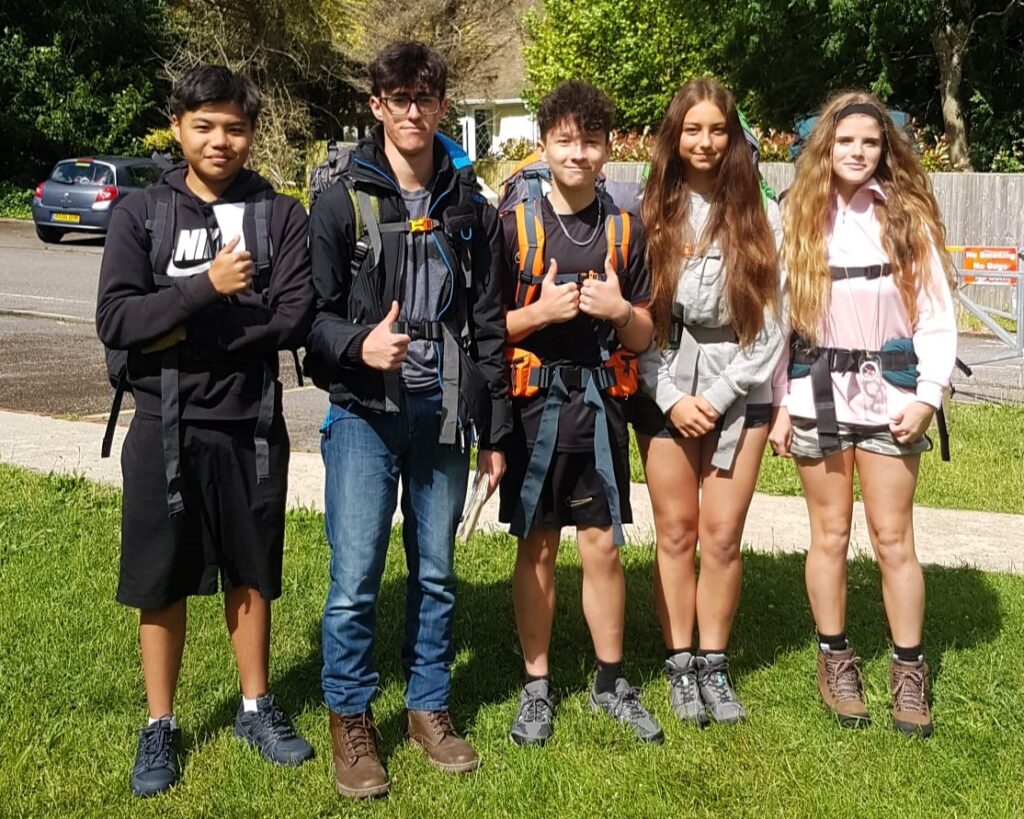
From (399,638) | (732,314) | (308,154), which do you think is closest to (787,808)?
(732,314)

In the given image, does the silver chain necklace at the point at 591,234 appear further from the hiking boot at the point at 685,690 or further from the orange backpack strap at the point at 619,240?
the hiking boot at the point at 685,690

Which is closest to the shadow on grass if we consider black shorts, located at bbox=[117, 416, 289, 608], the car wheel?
black shorts, located at bbox=[117, 416, 289, 608]

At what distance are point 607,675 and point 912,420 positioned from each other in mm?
1343

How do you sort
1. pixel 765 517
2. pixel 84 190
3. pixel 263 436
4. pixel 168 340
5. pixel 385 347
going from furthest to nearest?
pixel 84 190, pixel 765 517, pixel 263 436, pixel 168 340, pixel 385 347

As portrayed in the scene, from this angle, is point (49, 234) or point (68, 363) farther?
point (49, 234)

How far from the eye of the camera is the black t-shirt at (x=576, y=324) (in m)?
3.88

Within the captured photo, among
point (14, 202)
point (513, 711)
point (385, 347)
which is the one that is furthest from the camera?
point (14, 202)

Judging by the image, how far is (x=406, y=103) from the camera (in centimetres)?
357

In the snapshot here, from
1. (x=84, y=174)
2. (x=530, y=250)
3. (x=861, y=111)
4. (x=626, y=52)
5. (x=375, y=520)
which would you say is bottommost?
(x=375, y=520)

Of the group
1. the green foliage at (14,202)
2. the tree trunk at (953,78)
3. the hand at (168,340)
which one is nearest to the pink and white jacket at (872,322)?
the hand at (168,340)

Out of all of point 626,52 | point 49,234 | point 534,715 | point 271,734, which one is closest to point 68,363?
point 271,734

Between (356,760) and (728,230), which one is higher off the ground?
(728,230)

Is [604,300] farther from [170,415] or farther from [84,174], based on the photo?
[84,174]

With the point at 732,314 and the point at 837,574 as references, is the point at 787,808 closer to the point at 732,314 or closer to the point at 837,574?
the point at 837,574
